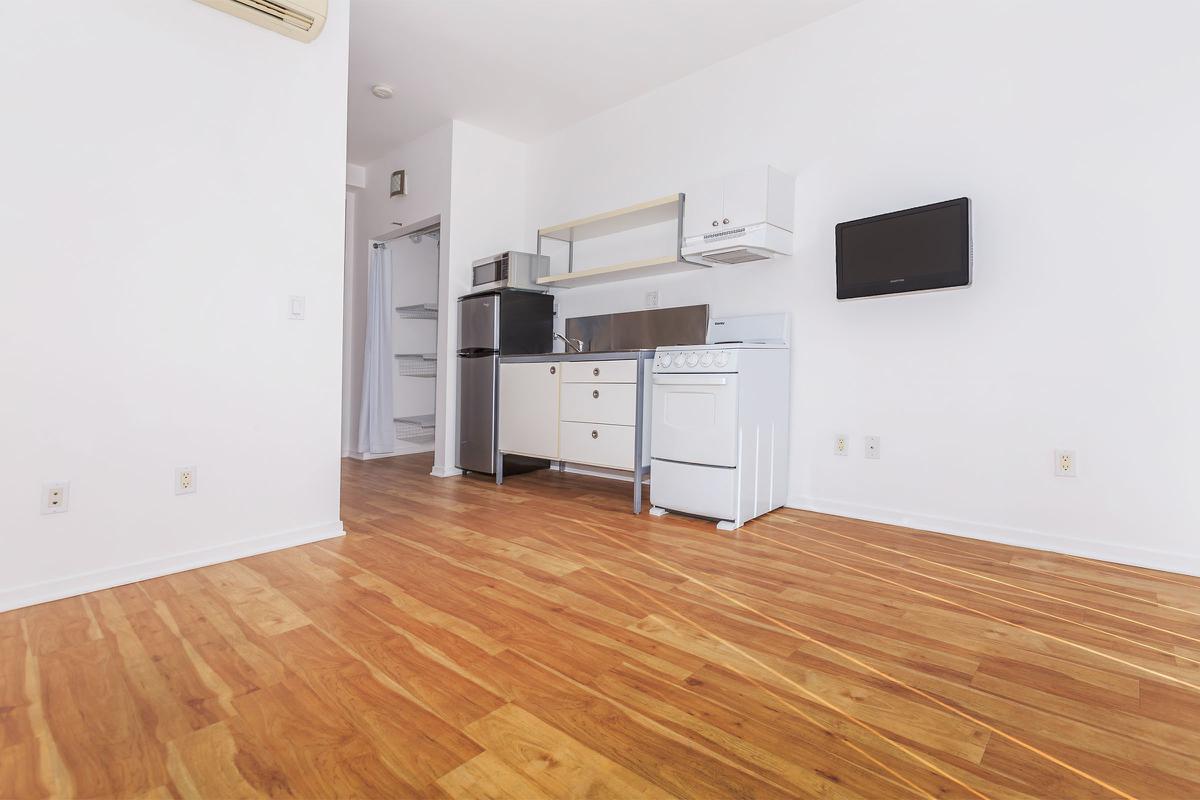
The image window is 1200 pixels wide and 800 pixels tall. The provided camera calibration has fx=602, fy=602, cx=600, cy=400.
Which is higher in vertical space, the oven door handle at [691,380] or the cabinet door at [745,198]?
the cabinet door at [745,198]

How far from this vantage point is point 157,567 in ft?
7.20

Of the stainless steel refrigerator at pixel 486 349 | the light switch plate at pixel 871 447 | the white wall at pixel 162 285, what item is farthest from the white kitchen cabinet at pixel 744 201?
the white wall at pixel 162 285

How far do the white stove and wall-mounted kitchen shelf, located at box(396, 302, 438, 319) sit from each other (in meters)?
3.11

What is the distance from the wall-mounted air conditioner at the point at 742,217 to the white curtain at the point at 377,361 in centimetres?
300

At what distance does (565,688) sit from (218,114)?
2.44 metres

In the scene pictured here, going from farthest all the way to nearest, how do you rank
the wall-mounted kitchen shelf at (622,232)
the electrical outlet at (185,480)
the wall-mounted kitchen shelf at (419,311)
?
the wall-mounted kitchen shelf at (419,311), the wall-mounted kitchen shelf at (622,232), the electrical outlet at (185,480)

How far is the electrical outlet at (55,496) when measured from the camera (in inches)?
77.7

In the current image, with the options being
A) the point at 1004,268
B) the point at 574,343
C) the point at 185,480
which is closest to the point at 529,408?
the point at 574,343

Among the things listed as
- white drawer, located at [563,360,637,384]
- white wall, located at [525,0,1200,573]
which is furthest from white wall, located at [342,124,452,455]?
white wall, located at [525,0,1200,573]

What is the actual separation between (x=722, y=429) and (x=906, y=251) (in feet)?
3.77

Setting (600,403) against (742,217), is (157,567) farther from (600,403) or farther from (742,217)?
(742,217)

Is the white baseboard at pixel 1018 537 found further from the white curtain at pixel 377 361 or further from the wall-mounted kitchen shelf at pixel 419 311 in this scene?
the wall-mounted kitchen shelf at pixel 419 311

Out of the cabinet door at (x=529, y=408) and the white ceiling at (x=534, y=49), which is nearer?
the white ceiling at (x=534, y=49)

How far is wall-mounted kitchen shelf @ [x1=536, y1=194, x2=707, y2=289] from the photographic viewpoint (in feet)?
11.7
